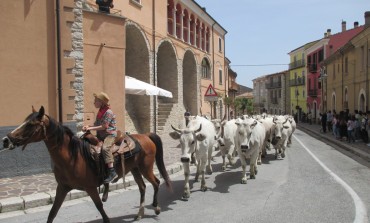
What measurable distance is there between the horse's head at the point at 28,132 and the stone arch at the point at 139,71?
1608cm

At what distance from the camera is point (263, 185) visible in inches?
356

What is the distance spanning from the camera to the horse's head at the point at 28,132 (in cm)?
492

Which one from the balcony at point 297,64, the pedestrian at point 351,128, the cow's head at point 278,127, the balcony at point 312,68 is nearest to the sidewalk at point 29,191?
the cow's head at point 278,127

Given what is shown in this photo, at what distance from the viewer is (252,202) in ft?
24.3

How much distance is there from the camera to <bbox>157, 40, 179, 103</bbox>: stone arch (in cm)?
2648

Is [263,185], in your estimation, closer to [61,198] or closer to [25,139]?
[61,198]

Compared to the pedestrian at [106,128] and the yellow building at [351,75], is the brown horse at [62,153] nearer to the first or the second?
the pedestrian at [106,128]

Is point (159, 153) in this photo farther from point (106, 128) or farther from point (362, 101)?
point (362, 101)

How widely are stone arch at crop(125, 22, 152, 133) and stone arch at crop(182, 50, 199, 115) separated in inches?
399

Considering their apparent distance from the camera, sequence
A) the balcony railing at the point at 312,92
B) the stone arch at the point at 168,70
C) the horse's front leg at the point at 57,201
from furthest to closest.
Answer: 1. the balcony railing at the point at 312,92
2. the stone arch at the point at 168,70
3. the horse's front leg at the point at 57,201

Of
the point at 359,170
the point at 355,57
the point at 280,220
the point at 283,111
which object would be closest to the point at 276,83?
the point at 283,111

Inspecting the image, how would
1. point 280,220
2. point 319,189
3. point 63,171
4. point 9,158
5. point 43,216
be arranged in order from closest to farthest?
point 63,171 < point 280,220 < point 43,216 < point 319,189 < point 9,158

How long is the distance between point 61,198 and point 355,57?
2832 cm

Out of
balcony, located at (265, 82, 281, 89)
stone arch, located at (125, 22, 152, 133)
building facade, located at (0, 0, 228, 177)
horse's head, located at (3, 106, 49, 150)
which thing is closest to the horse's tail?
building facade, located at (0, 0, 228, 177)
